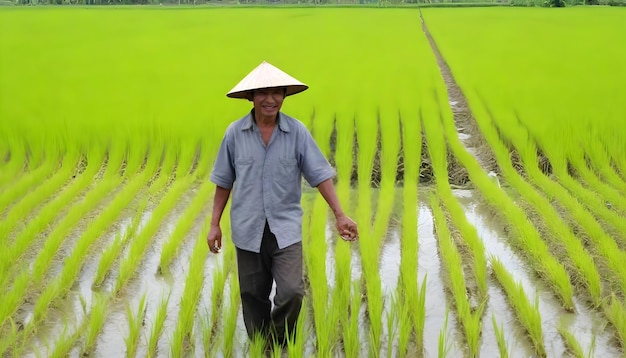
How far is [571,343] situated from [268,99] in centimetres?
143

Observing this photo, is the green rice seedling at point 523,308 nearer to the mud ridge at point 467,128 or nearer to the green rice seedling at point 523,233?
the green rice seedling at point 523,233

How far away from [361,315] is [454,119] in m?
4.47

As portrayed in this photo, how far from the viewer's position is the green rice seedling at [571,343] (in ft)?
8.12

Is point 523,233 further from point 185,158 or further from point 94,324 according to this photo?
point 185,158

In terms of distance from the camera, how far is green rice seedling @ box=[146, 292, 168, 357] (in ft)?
8.33

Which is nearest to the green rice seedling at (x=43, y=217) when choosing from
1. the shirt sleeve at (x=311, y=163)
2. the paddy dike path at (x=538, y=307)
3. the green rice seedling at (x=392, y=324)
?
the shirt sleeve at (x=311, y=163)

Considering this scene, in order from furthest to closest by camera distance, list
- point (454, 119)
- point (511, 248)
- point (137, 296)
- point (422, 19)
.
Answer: point (422, 19) → point (454, 119) → point (511, 248) → point (137, 296)

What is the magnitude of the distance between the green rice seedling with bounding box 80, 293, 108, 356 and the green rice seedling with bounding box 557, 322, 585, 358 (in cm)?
179

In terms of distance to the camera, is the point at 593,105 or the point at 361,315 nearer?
the point at 361,315

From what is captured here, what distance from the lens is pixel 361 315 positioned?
9.30 ft

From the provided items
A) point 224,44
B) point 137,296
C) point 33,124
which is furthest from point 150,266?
point 224,44

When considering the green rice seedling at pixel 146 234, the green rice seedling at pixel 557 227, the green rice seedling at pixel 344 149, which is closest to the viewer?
the green rice seedling at pixel 557 227

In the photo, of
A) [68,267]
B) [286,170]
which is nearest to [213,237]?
[286,170]

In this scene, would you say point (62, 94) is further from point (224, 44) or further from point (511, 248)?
point (511, 248)
